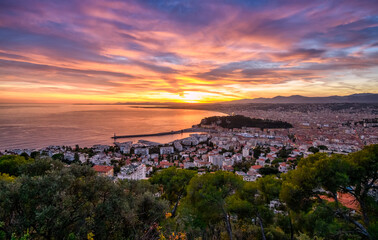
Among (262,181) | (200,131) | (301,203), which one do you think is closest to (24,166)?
(301,203)

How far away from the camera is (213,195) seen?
5168 mm

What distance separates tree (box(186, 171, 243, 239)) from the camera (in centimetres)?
506

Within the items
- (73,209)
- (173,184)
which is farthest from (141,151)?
(73,209)

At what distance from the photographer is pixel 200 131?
5694cm

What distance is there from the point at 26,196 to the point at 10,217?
33 cm

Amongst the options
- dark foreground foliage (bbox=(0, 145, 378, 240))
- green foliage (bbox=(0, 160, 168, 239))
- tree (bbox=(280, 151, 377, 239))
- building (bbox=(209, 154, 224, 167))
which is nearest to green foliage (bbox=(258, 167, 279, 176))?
building (bbox=(209, 154, 224, 167))

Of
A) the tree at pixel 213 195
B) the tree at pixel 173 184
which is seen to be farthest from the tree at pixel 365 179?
the tree at pixel 173 184

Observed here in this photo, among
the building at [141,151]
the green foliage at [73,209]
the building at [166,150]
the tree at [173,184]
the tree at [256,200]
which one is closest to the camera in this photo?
the green foliage at [73,209]

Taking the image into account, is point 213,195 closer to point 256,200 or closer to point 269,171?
point 256,200

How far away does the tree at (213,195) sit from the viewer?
5.06 meters

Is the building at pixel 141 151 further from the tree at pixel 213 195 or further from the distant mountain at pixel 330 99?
the distant mountain at pixel 330 99

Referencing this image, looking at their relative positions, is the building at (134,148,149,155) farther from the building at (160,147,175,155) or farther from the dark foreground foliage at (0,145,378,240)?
the dark foreground foliage at (0,145,378,240)

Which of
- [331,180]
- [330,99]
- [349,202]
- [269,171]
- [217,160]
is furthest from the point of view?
[330,99]

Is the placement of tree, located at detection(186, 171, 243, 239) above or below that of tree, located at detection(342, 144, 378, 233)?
below
